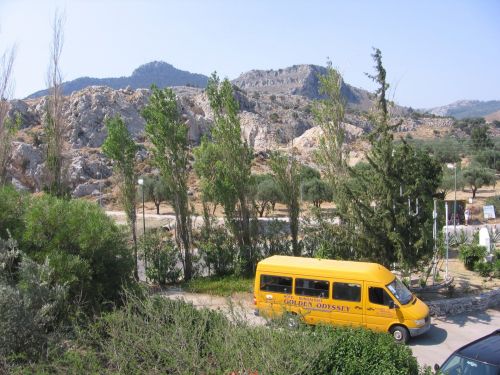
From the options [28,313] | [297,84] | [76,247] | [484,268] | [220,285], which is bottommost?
[220,285]

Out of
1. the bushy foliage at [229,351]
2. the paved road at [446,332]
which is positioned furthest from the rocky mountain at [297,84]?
the bushy foliage at [229,351]

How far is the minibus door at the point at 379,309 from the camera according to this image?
12.0m

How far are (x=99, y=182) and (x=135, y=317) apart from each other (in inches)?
1759

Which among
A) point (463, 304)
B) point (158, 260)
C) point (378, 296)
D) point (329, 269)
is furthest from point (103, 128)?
point (378, 296)

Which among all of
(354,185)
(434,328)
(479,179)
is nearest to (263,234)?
(354,185)

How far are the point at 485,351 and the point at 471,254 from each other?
11.6m

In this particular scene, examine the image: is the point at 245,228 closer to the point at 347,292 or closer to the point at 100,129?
the point at 347,292

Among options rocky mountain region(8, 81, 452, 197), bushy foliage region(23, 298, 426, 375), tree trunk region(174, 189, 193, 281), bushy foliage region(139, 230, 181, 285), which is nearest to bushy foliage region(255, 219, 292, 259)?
tree trunk region(174, 189, 193, 281)

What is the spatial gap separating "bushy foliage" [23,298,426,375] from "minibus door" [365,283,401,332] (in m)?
3.60

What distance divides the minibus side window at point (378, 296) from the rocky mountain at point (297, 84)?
143 meters

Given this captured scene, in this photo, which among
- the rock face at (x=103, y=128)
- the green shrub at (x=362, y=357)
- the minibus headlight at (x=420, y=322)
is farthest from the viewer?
the rock face at (x=103, y=128)

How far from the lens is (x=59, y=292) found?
8188 millimetres

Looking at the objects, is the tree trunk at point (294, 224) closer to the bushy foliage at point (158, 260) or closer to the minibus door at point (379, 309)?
the bushy foliage at point (158, 260)

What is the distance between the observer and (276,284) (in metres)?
13.3
